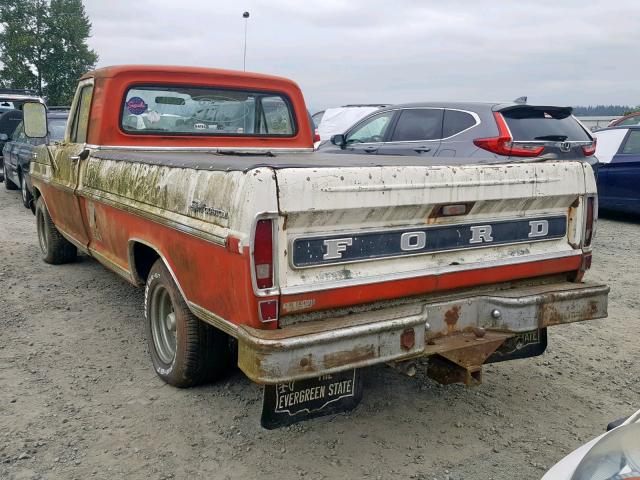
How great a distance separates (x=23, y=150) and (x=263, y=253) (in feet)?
29.9

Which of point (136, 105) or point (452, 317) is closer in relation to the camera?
point (452, 317)

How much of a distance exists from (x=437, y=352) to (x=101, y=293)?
144 inches

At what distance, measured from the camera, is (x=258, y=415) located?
11.0 feet

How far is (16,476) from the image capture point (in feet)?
9.11

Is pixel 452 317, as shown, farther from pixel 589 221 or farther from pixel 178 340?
pixel 178 340

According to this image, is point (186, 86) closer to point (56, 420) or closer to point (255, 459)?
point (56, 420)

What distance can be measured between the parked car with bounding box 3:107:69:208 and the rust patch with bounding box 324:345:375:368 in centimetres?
789

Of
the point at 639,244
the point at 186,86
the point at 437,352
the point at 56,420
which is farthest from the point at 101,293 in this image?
the point at 639,244

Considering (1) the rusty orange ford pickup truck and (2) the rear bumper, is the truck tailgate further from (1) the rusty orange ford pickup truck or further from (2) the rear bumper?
(2) the rear bumper

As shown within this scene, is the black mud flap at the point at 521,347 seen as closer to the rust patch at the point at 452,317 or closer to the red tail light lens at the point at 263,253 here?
the rust patch at the point at 452,317

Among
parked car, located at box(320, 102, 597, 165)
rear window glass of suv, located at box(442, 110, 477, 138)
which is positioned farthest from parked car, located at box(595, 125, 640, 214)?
rear window glass of suv, located at box(442, 110, 477, 138)

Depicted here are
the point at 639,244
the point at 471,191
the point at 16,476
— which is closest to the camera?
the point at 16,476

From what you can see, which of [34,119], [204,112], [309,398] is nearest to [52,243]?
[34,119]

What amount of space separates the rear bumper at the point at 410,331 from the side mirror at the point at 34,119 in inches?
152
